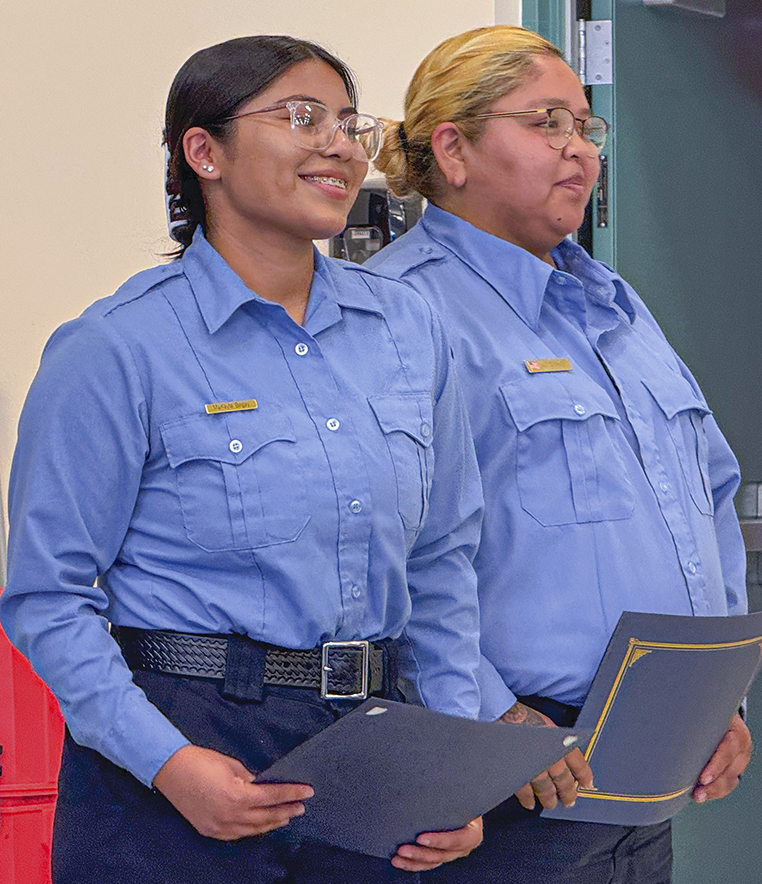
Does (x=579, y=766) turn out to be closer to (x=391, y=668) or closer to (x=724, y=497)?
(x=391, y=668)

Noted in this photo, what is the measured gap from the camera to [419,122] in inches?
71.1

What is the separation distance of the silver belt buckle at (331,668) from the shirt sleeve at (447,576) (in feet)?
0.46

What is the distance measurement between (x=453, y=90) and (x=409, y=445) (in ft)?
2.05

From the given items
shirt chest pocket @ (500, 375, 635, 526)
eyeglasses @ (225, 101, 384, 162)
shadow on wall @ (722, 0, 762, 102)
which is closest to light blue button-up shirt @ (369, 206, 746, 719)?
shirt chest pocket @ (500, 375, 635, 526)

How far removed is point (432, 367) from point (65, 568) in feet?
1.49

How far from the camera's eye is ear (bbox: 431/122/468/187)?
5.75 feet

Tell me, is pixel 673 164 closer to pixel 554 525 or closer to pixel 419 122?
pixel 419 122

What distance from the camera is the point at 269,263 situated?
1.38 meters

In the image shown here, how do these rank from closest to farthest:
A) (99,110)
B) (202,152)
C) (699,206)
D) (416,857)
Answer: (416,857), (202,152), (699,206), (99,110)

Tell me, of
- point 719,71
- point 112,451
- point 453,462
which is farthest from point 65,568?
point 719,71

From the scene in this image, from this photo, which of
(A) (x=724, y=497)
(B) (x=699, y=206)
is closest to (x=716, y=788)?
(A) (x=724, y=497)

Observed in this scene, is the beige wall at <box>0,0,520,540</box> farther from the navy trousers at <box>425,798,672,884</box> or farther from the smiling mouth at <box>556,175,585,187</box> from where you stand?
the navy trousers at <box>425,798,672,884</box>

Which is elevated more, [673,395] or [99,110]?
[99,110]

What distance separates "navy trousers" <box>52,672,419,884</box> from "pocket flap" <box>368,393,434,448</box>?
0.93ft
